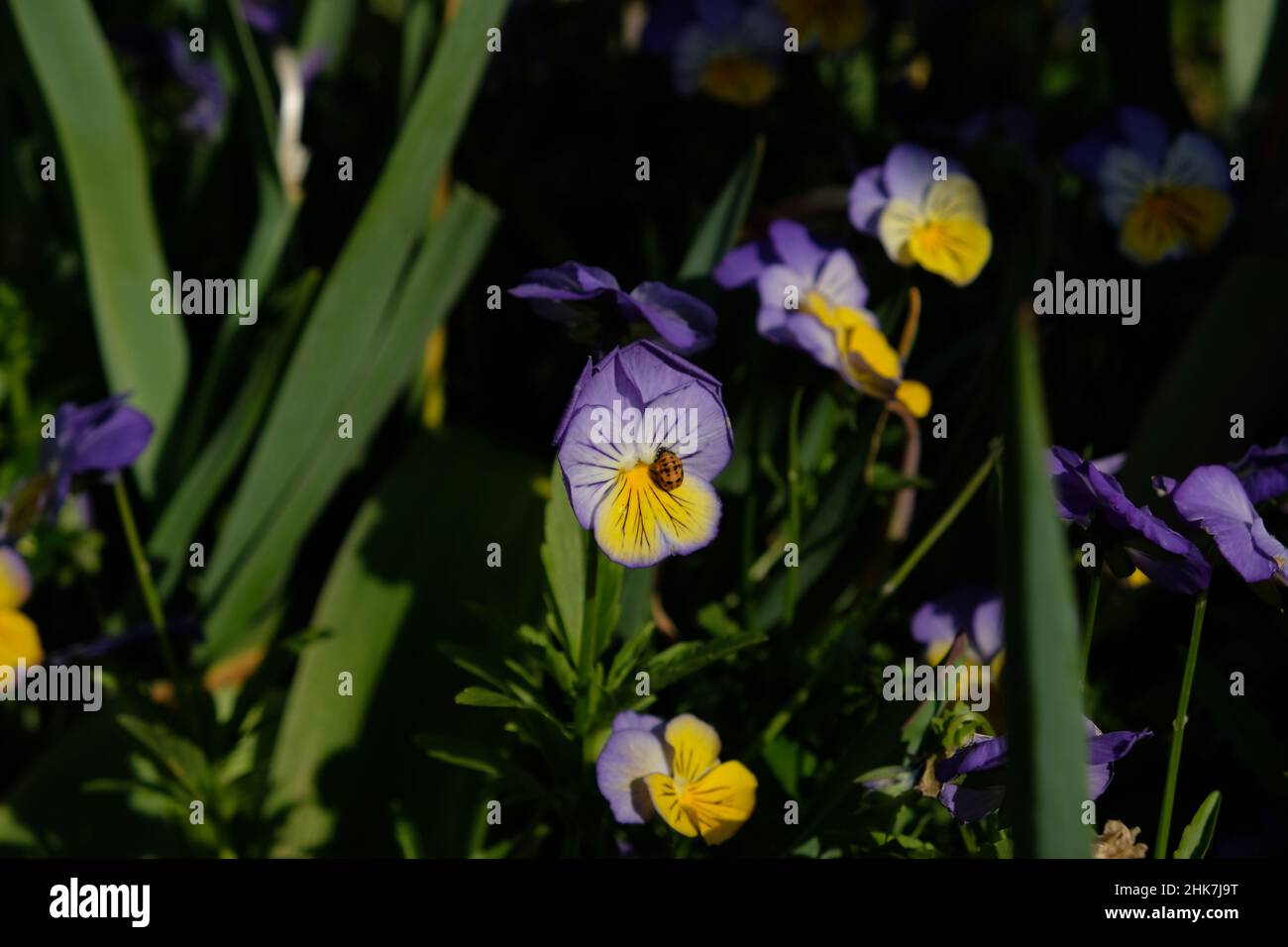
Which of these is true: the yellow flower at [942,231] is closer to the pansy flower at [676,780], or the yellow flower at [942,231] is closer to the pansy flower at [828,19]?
the pansy flower at [676,780]

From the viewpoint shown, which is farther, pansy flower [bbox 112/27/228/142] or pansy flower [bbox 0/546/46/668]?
pansy flower [bbox 112/27/228/142]

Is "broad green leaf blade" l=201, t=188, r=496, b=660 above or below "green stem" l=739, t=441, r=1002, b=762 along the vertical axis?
above

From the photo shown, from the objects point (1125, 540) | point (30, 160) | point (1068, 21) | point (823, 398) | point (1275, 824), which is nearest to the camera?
point (1125, 540)

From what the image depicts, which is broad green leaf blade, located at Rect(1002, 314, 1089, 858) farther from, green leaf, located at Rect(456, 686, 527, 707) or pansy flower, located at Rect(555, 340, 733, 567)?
green leaf, located at Rect(456, 686, 527, 707)

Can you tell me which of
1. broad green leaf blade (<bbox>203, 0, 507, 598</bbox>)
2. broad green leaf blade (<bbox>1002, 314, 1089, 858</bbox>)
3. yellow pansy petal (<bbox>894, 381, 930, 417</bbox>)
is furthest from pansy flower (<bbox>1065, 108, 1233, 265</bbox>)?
broad green leaf blade (<bbox>1002, 314, 1089, 858</bbox>)
